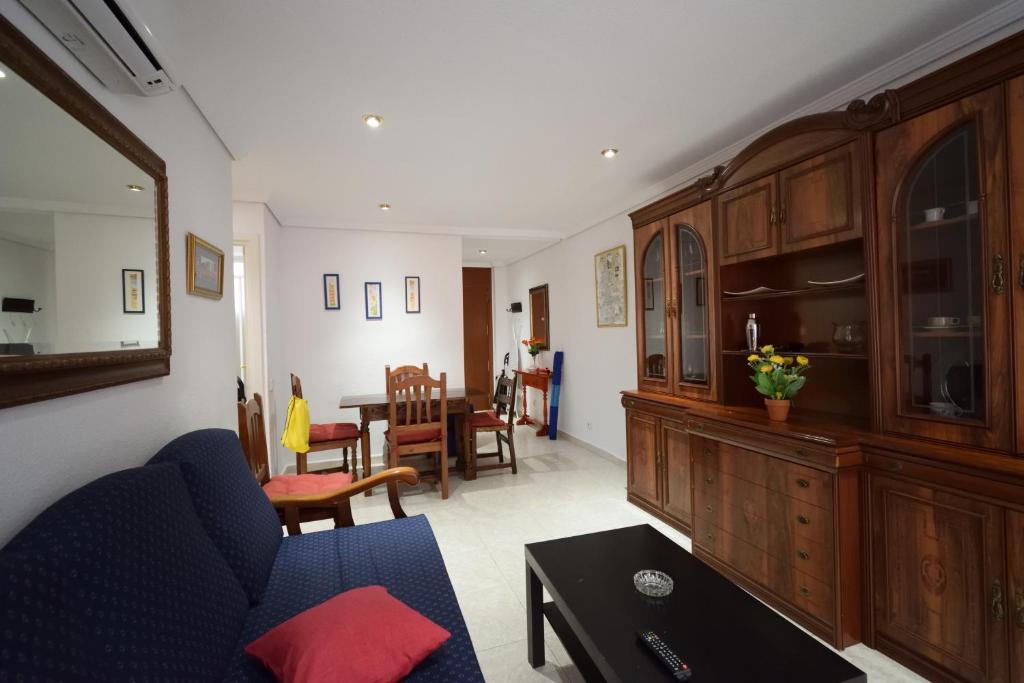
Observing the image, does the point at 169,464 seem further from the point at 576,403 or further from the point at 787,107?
the point at 576,403

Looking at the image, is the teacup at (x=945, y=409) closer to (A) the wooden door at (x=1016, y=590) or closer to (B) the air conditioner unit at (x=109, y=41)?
(A) the wooden door at (x=1016, y=590)

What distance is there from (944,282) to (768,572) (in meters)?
1.46

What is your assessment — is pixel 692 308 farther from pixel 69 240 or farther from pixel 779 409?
pixel 69 240

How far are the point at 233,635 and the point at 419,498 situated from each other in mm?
2506

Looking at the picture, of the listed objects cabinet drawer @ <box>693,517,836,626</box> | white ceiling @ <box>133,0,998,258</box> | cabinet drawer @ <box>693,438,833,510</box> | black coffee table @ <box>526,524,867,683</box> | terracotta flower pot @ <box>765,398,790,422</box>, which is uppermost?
white ceiling @ <box>133,0,998,258</box>

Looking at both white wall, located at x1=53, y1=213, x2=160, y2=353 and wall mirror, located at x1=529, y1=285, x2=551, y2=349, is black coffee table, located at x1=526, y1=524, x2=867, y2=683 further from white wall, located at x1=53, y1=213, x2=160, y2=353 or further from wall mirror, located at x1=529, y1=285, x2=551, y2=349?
wall mirror, located at x1=529, y1=285, x2=551, y2=349

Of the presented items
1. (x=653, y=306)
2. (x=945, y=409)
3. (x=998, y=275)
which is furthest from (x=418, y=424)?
(x=998, y=275)

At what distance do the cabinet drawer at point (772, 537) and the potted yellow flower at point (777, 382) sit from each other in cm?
51

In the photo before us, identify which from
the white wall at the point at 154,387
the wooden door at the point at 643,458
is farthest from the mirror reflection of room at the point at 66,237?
the wooden door at the point at 643,458

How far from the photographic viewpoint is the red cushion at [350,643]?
39.4 inches

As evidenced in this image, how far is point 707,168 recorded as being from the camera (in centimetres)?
313

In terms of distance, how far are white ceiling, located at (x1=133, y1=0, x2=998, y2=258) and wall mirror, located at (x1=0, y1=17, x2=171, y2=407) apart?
53cm

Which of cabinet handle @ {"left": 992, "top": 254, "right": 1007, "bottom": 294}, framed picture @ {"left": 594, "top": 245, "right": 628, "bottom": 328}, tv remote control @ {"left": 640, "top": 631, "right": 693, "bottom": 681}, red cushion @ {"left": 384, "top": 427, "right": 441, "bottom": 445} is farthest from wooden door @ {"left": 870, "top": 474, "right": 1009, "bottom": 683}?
red cushion @ {"left": 384, "top": 427, "right": 441, "bottom": 445}

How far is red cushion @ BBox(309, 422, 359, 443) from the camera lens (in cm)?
370
